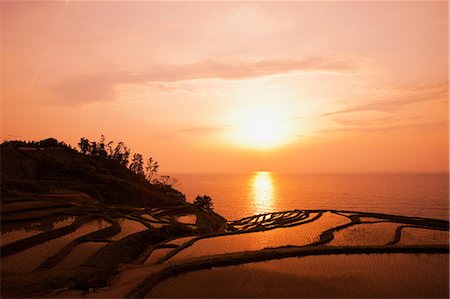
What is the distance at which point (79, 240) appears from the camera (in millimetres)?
19281

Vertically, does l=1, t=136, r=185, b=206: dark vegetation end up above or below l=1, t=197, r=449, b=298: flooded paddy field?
above

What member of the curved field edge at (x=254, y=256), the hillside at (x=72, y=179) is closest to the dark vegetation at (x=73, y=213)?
the hillside at (x=72, y=179)

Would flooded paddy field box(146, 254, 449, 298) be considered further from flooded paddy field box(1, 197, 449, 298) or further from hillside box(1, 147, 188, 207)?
hillside box(1, 147, 188, 207)

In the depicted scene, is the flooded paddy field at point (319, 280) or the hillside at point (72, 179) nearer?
the flooded paddy field at point (319, 280)

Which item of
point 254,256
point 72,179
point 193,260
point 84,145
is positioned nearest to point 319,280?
point 254,256

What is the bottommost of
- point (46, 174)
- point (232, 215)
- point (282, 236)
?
point (232, 215)

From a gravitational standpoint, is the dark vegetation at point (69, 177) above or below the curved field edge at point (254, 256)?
above

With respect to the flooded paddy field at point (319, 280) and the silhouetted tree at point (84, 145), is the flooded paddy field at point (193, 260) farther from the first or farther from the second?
the silhouetted tree at point (84, 145)

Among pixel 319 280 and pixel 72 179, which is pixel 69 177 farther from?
pixel 319 280

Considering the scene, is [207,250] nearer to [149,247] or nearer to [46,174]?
→ [149,247]

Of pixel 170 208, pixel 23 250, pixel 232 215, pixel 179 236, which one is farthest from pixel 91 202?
pixel 232 215

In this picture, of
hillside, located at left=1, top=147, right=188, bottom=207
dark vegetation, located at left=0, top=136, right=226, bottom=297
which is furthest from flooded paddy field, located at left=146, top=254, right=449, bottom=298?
hillside, located at left=1, top=147, right=188, bottom=207

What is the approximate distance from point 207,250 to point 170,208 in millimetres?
18779

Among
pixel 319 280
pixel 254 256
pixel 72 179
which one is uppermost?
pixel 72 179
